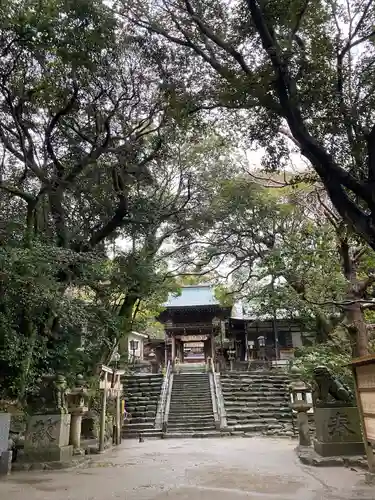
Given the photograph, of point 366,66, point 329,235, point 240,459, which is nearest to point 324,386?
point 240,459

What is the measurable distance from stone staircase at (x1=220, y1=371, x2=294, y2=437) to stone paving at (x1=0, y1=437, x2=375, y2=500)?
5870mm

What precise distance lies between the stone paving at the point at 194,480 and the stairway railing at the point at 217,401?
622 centimetres

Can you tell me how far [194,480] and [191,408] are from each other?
38.4ft

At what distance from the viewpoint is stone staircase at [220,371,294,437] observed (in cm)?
1597

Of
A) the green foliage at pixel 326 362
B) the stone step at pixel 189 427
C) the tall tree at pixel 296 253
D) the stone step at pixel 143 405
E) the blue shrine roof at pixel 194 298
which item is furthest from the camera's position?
the blue shrine roof at pixel 194 298

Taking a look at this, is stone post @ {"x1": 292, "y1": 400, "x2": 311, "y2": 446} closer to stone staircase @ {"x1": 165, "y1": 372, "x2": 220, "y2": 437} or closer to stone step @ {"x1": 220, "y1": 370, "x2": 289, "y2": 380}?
stone staircase @ {"x1": 165, "y1": 372, "x2": 220, "y2": 437}

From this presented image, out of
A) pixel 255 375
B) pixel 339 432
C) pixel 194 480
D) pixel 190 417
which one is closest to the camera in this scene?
pixel 194 480

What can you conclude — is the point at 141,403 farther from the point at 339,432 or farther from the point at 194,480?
the point at 194,480

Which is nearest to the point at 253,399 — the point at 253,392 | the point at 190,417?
the point at 253,392

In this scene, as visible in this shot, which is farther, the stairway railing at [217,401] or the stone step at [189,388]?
the stone step at [189,388]

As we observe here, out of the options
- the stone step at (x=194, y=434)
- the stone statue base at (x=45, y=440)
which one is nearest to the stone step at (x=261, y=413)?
the stone step at (x=194, y=434)

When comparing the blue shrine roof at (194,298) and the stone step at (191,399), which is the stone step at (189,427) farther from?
the blue shrine roof at (194,298)

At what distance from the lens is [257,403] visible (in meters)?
18.5

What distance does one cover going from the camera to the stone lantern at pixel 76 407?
982 cm
